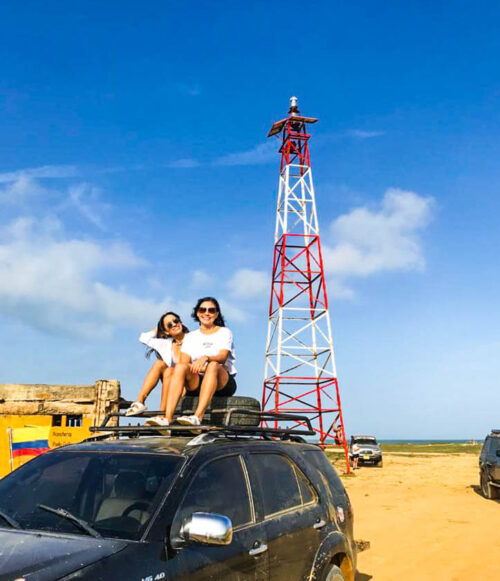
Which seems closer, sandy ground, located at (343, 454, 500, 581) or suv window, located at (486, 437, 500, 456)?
sandy ground, located at (343, 454, 500, 581)

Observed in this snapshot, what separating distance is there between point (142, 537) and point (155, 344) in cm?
415

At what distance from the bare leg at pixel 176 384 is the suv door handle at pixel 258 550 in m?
2.04

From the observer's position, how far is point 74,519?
11.5 feet

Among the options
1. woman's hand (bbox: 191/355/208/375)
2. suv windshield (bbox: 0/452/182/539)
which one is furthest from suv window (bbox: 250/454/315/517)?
woman's hand (bbox: 191/355/208/375)

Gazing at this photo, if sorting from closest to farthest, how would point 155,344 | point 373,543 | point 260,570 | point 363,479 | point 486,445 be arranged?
point 260,570
point 155,344
point 373,543
point 486,445
point 363,479

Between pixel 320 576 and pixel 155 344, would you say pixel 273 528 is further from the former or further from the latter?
pixel 155 344

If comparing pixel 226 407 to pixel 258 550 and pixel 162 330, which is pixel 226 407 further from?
pixel 258 550

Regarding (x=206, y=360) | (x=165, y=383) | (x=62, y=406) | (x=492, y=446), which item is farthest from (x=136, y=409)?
(x=492, y=446)

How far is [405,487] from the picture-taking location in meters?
21.9

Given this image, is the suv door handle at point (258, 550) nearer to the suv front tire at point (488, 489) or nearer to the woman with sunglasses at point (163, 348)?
the woman with sunglasses at point (163, 348)

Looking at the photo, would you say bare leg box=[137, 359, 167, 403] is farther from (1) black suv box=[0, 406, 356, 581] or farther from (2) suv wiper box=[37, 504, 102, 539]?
(2) suv wiper box=[37, 504, 102, 539]

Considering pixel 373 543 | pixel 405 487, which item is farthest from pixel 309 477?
pixel 405 487

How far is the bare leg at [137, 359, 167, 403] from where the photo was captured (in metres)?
7.03

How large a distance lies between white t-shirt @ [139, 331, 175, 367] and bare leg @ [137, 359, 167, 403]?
0.11 metres
